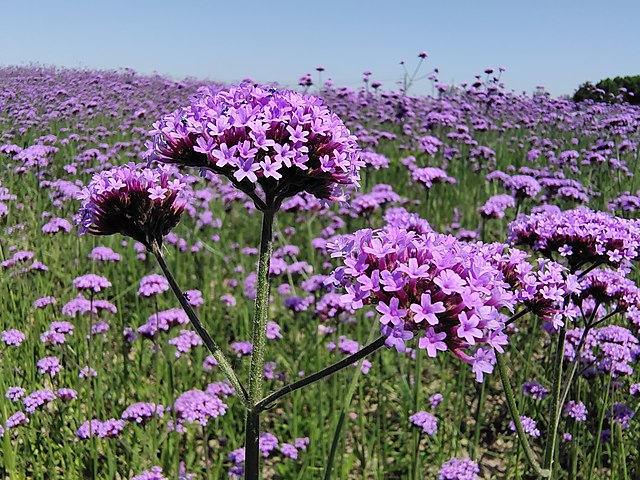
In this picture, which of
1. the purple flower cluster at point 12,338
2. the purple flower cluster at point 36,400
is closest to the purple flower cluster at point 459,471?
the purple flower cluster at point 36,400

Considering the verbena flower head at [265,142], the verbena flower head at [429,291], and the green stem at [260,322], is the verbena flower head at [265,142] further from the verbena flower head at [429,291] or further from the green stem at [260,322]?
the verbena flower head at [429,291]

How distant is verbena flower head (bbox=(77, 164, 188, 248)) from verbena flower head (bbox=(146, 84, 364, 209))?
0.09 metres

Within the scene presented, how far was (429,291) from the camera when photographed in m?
1.22

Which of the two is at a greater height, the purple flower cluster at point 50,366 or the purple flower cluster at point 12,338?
the purple flower cluster at point 12,338

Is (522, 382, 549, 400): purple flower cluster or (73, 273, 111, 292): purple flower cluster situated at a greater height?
(73, 273, 111, 292): purple flower cluster

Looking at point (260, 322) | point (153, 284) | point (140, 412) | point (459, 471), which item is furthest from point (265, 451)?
point (260, 322)

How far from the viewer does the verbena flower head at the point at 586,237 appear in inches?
87.4

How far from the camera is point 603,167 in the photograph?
27.8 ft

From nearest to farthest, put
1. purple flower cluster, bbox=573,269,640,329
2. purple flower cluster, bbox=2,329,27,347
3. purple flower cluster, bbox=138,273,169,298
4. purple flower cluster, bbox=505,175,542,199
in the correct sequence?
purple flower cluster, bbox=573,269,640,329 < purple flower cluster, bbox=2,329,27,347 < purple flower cluster, bbox=138,273,169,298 < purple flower cluster, bbox=505,175,542,199

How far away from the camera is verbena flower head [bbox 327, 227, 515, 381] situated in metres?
1.17

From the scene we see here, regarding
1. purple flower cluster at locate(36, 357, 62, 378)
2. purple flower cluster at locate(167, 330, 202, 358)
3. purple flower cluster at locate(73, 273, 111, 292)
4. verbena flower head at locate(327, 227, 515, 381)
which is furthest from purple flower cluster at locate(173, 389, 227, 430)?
verbena flower head at locate(327, 227, 515, 381)

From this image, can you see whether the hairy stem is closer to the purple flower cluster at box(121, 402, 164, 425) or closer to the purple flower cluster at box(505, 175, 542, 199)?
the purple flower cluster at box(121, 402, 164, 425)

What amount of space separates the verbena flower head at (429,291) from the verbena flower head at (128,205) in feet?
1.86

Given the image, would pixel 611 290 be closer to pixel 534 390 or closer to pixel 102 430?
pixel 534 390
